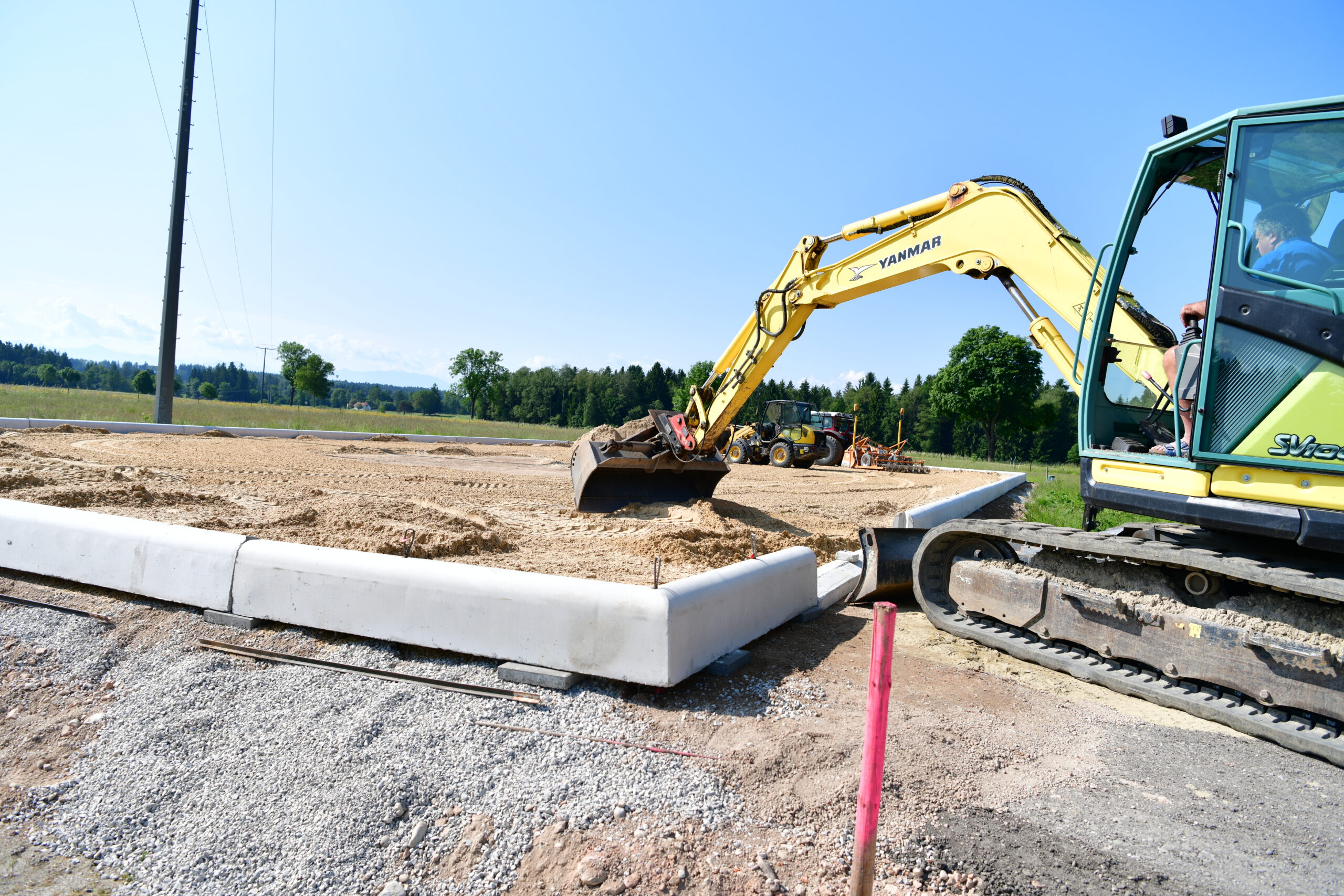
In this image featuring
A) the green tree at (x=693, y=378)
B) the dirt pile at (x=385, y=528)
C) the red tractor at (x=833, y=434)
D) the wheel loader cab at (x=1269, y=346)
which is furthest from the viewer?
the green tree at (x=693, y=378)

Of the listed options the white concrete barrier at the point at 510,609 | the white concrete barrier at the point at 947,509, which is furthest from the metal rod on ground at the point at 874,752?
the white concrete barrier at the point at 947,509

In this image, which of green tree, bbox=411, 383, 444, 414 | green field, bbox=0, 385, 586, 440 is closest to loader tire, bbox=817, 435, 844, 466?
green field, bbox=0, 385, 586, 440

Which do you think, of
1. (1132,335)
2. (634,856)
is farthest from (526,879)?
(1132,335)

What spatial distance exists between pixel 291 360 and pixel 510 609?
3381 inches

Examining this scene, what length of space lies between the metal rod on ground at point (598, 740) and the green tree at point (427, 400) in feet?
407

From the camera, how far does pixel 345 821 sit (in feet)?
9.09

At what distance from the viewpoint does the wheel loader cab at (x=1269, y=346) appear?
3.45 m

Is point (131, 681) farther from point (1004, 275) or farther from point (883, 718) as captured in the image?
point (1004, 275)

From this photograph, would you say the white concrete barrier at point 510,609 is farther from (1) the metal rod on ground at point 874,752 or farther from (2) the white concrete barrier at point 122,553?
(1) the metal rod on ground at point 874,752

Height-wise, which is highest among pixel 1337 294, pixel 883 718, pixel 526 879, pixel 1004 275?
pixel 1004 275

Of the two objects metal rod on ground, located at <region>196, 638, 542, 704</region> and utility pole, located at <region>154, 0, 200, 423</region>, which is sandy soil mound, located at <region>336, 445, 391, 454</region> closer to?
utility pole, located at <region>154, 0, 200, 423</region>

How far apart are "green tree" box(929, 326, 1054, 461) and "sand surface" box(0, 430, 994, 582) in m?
33.8

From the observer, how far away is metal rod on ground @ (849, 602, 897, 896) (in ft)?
7.13

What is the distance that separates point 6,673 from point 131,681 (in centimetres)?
70
